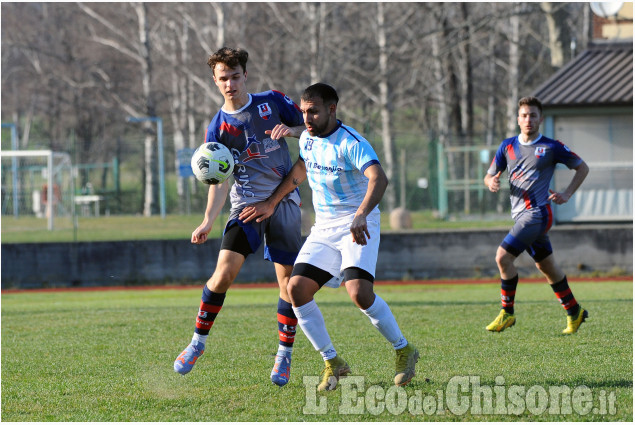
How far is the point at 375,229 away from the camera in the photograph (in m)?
6.23

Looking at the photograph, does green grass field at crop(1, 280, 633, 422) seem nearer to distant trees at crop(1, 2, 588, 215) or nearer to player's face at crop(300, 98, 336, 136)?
player's face at crop(300, 98, 336, 136)

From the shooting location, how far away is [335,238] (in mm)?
6246

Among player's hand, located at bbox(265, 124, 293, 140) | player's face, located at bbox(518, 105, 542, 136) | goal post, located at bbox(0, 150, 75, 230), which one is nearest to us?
player's hand, located at bbox(265, 124, 293, 140)

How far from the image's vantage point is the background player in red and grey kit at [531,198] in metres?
9.05

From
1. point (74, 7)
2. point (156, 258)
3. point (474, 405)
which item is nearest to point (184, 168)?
point (156, 258)

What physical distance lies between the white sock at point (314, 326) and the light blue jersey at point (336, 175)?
592mm

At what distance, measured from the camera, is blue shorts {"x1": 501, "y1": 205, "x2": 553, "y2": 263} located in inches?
356

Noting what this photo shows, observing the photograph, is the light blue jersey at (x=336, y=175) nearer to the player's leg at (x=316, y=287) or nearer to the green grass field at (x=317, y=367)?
the player's leg at (x=316, y=287)

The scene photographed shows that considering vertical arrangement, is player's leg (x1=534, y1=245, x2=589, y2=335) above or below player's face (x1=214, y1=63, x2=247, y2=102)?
below

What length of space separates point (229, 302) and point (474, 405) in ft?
28.9

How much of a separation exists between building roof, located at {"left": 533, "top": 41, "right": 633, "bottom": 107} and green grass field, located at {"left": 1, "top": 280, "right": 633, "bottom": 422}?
8.23m

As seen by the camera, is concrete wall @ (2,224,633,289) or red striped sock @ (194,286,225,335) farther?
concrete wall @ (2,224,633,289)

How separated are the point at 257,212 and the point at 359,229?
1.24 meters

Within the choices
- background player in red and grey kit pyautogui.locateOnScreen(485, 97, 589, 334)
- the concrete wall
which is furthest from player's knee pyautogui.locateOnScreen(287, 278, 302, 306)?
the concrete wall
